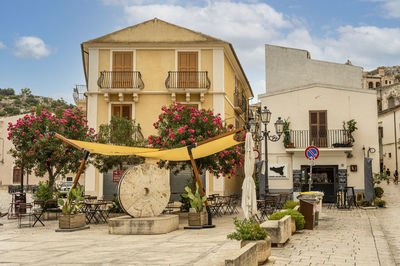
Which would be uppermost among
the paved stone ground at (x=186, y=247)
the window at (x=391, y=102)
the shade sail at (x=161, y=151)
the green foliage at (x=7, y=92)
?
the green foliage at (x=7, y=92)

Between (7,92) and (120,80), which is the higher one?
(7,92)

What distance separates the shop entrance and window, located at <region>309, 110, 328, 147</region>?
50.5 inches

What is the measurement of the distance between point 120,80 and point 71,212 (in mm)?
11387

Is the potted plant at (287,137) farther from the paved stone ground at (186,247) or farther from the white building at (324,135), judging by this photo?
the paved stone ground at (186,247)

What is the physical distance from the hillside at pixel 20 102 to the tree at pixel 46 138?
62.7 metres

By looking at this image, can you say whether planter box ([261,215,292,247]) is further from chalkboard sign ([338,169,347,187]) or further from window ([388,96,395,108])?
window ([388,96,395,108])

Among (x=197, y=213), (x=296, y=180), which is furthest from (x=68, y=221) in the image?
(x=296, y=180)

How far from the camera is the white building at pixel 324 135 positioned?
69.0 ft

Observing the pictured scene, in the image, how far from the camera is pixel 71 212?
12.7 meters

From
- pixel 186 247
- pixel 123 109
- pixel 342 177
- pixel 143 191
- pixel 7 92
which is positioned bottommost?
pixel 186 247

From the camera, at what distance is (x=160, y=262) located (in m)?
7.22

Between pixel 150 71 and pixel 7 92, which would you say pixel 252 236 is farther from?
pixel 7 92

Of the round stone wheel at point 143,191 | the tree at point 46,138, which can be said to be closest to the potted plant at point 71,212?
the round stone wheel at point 143,191

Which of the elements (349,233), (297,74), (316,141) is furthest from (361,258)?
(297,74)
